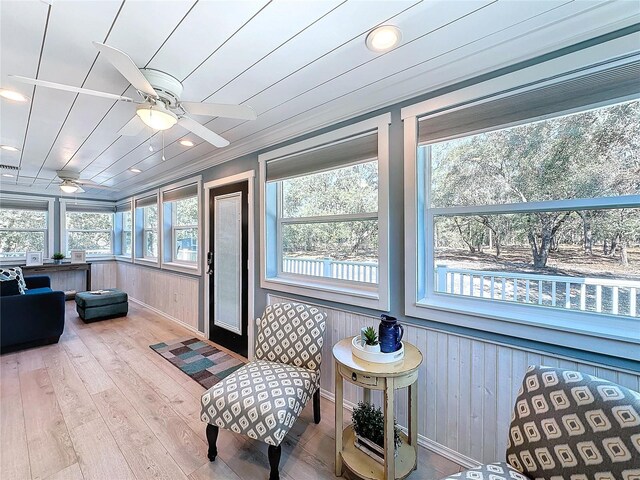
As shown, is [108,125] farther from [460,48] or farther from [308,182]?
[460,48]

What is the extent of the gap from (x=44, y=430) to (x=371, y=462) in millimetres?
2204

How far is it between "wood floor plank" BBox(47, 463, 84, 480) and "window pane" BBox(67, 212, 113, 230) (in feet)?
19.2

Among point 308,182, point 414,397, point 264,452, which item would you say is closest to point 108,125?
point 308,182

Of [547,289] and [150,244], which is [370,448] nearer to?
[547,289]

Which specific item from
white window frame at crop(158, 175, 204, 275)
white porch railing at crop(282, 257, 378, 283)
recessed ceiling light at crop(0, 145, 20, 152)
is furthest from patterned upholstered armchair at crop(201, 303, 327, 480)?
recessed ceiling light at crop(0, 145, 20, 152)

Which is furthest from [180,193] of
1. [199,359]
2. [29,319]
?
[199,359]

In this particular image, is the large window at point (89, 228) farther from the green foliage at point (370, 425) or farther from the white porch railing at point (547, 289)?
the white porch railing at point (547, 289)

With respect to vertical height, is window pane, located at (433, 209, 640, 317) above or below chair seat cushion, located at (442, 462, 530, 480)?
above

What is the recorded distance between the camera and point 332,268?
249 cm

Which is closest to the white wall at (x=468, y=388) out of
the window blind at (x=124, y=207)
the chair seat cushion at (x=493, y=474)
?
the chair seat cushion at (x=493, y=474)

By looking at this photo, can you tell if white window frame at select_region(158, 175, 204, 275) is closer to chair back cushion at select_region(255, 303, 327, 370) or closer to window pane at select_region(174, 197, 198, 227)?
window pane at select_region(174, 197, 198, 227)

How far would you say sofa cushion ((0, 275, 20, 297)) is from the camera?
3162 millimetres

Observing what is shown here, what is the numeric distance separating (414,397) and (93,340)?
398 centimetres

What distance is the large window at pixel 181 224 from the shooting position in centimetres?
396
